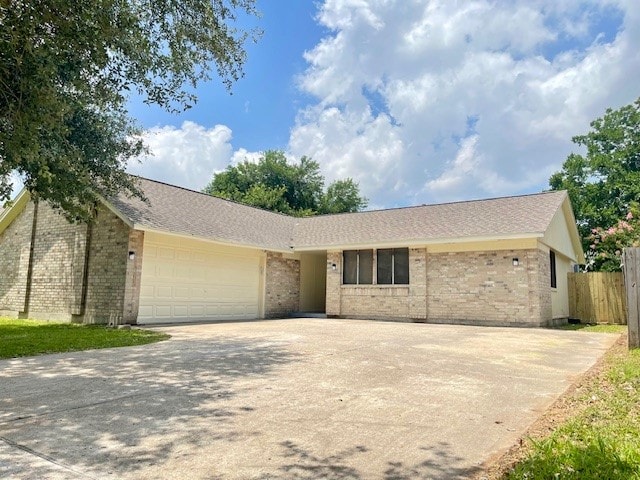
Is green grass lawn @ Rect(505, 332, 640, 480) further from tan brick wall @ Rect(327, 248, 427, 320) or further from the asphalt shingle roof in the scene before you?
tan brick wall @ Rect(327, 248, 427, 320)

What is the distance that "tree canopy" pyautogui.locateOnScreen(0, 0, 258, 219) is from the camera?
240 inches

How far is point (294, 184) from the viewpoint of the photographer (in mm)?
39344

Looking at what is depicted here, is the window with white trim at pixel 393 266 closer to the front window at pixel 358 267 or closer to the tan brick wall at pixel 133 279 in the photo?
the front window at pixel 358 267

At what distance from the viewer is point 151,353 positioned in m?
7.70

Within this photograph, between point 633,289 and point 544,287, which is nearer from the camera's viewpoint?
point 633,289

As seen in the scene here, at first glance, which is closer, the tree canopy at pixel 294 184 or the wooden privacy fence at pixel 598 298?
the wooden privacy fence at pixel 598 298

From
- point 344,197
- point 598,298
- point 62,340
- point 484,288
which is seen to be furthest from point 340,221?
point 344,197

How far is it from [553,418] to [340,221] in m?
17.1

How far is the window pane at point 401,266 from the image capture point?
54.9 ft

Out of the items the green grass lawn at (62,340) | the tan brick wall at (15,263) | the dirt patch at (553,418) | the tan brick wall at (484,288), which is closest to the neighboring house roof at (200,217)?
the green grass lawn at (62,340)

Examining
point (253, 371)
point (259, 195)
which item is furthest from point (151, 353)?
point (259, 195)

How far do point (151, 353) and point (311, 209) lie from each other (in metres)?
31.4

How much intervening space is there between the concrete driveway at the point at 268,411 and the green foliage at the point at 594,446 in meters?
0.34

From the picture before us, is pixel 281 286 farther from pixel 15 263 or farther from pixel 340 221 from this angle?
pixel 15 263
